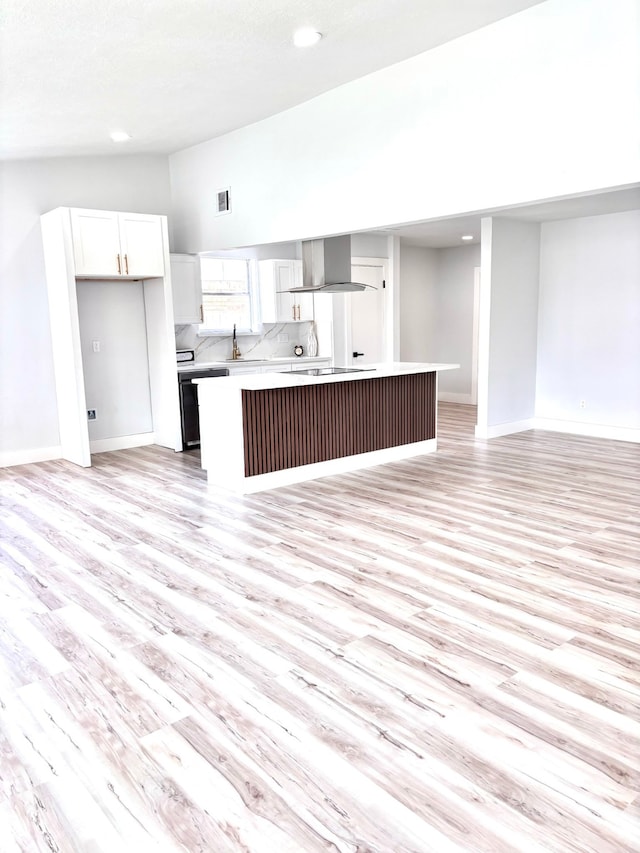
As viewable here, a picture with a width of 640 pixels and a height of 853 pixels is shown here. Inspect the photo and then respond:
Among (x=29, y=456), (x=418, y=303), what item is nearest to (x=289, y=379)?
(x=29, y=456)

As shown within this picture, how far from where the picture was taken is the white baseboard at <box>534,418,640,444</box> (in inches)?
277

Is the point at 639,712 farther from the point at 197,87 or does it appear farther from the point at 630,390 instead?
the point at 630,390

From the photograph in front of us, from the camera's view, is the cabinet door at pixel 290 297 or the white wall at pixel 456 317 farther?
the white wall at pixel 456 317

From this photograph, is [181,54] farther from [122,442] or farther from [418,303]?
[418,303]

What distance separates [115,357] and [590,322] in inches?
209

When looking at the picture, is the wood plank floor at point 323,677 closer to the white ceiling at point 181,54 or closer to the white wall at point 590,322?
the white wall at point 590,322

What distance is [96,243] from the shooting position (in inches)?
245

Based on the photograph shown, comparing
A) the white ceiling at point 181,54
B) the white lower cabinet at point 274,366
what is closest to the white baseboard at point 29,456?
the white lower cabinet at point 274,366

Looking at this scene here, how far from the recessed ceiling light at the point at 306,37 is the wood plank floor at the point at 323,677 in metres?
3.16

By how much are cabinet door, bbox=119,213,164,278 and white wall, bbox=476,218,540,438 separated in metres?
3.42

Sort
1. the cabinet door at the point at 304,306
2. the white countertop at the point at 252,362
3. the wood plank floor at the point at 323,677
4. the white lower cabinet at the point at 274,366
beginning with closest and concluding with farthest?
the wood plank floor at the point at 323,677
the white countertop at the point at 252,362
the white lower cabinet at the point at 274,366
the cabinet door at the point at 304,306

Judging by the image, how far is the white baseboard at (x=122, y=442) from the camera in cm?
698

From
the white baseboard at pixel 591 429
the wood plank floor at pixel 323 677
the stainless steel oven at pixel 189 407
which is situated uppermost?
the stainless steel oven at pixel 189 407

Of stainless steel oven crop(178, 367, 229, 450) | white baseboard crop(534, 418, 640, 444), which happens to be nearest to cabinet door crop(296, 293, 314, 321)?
stainless steel oven crop(178, 367, 229, 450)
